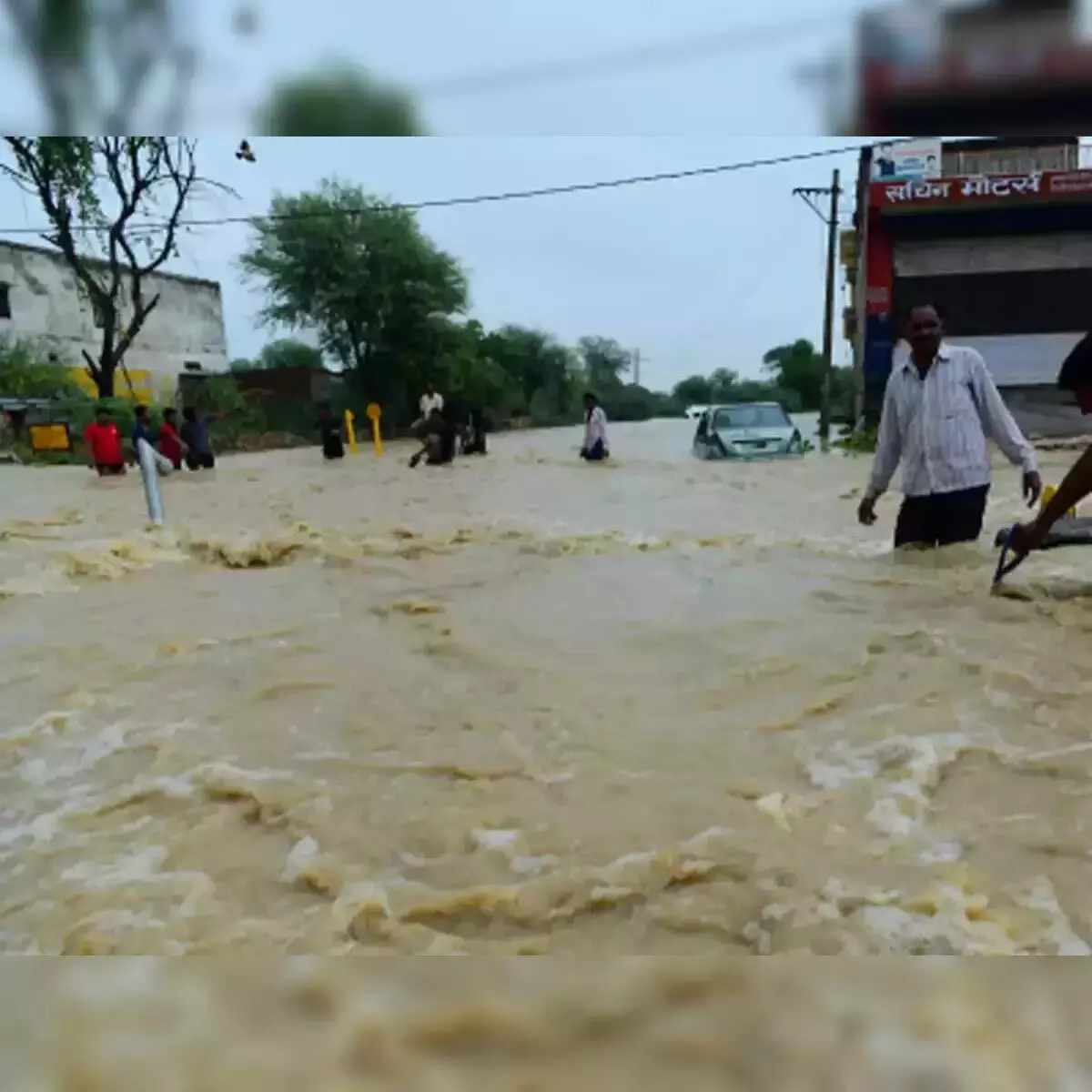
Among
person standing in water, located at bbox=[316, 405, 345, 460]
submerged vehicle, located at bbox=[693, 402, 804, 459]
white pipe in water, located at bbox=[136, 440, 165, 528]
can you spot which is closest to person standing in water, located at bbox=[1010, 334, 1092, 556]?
submerged vehicle, located at bbox=[693, 402, 804, 459]

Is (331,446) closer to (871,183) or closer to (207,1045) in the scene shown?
(871,183)

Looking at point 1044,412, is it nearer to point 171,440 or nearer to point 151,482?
point 151,482

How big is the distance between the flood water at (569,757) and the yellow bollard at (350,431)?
38.3 inches

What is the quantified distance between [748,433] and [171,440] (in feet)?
21.0

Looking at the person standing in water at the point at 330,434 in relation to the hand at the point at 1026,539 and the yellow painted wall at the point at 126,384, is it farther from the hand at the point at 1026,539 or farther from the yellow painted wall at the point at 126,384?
the yellow painted wall at the point at 126,384

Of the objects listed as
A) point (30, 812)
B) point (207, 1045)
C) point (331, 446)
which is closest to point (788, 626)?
point (30, 812)

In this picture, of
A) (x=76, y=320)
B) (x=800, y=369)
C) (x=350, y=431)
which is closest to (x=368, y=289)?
(x=350, y=431)

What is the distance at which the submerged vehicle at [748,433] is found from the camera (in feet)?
15.5

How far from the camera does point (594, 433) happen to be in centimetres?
543

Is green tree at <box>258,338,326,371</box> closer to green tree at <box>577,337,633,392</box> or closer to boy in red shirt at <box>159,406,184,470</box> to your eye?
green tree at <box>577,337,633,392</box>

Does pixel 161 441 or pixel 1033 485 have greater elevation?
pixel 161 441

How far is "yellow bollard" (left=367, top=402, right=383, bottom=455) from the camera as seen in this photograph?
5246mm

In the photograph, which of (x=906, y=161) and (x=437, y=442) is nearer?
(x=906, y=161)

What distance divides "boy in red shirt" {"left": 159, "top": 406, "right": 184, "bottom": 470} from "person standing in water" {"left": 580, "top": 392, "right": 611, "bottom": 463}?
15.2 ft
